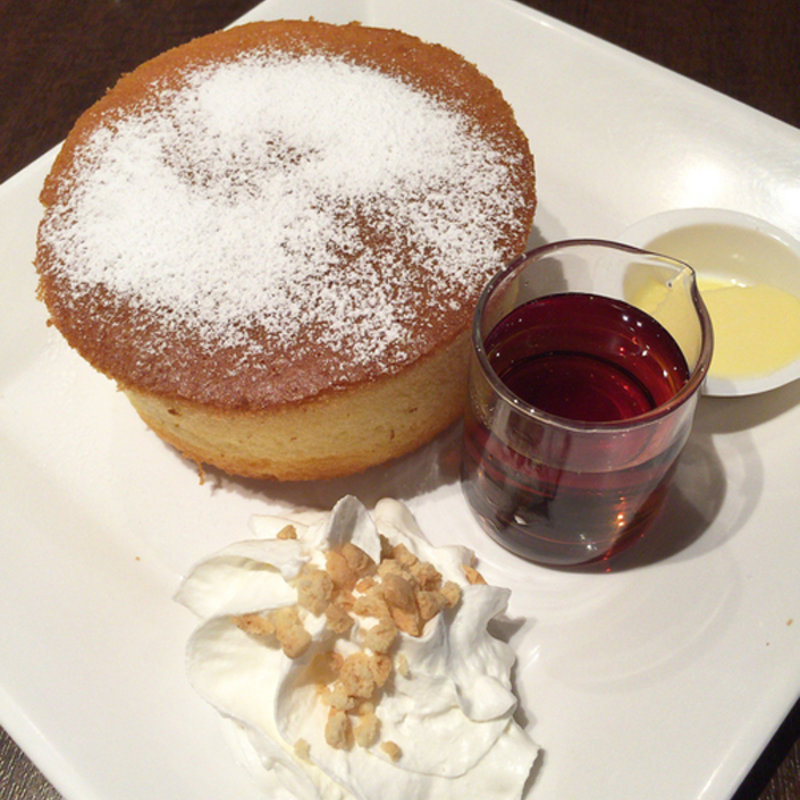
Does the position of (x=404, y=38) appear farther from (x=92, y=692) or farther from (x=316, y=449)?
(x=92, y=692)

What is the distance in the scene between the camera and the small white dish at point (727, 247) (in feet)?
4.78

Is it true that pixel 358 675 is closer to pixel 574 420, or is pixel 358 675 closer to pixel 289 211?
pixel 574 420

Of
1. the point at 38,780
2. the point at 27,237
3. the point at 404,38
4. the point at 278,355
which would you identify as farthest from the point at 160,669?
the point at 404,38

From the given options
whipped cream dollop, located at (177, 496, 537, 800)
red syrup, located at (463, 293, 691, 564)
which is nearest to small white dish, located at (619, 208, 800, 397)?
red syrup, located at (463, 293, 691, 564)

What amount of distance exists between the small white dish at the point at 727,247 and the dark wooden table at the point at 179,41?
0.90m

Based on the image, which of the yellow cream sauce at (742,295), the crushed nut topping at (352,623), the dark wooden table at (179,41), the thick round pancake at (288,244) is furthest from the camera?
the dark wooden table at (179,41)

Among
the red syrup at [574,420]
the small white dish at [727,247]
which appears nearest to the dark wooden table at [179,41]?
the small white dish at [727,247]

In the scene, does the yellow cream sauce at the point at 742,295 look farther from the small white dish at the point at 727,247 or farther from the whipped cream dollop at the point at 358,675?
the whipped cream dollop at the point at 358,675

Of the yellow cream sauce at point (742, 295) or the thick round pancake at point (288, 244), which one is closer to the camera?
the thick round pancake at point (288, 244)

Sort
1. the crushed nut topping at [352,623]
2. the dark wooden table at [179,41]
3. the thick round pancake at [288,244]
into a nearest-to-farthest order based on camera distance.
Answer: the crushed nut topping at [352,623] < the thick round pancake at [288,244] < the dark wooden table at [179,41]

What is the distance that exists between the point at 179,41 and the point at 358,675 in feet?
6.85

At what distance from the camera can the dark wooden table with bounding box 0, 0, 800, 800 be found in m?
2.22

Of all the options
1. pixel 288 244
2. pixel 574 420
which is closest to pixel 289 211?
pixel 288 244

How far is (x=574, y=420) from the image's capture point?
3.64 ft
